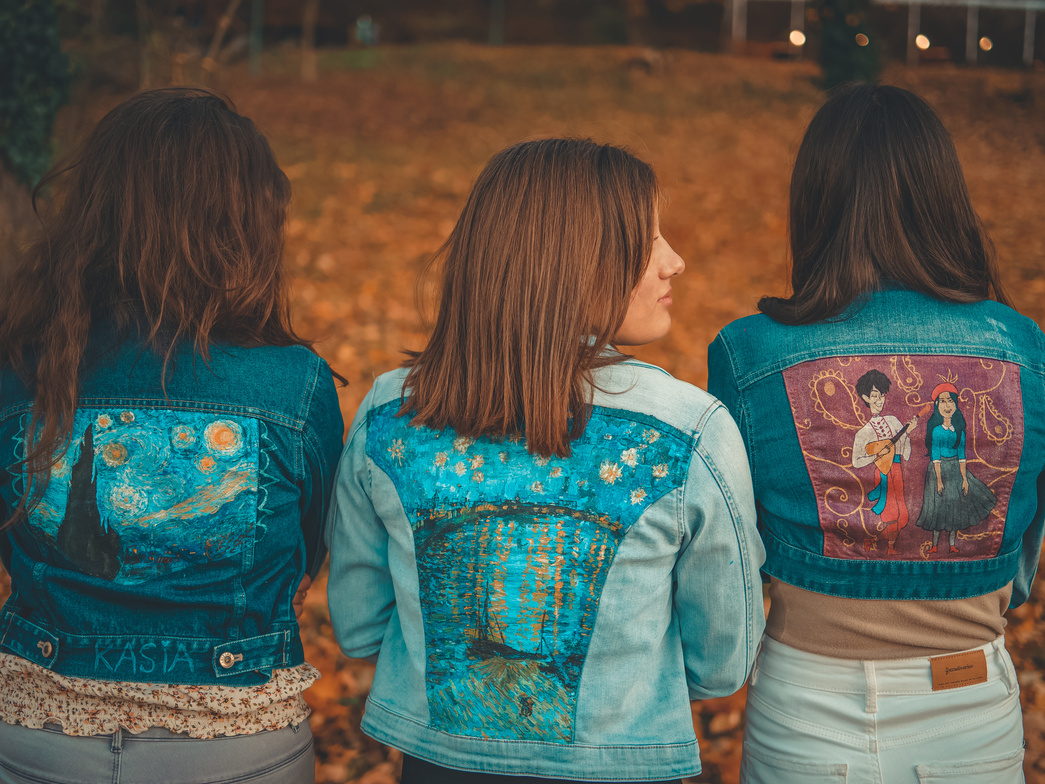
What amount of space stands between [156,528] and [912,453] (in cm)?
148

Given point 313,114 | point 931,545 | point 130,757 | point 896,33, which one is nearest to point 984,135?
point 896,33

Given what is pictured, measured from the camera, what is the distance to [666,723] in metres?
1.56

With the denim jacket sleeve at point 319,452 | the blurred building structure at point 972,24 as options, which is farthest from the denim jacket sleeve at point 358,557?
the blurred building structure at point 972,24

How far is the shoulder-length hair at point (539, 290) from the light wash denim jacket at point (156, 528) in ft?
1.16

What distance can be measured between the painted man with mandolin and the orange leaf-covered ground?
0.57 metres

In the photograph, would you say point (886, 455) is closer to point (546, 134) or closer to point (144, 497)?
point (546, 134)

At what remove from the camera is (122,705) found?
157 cm

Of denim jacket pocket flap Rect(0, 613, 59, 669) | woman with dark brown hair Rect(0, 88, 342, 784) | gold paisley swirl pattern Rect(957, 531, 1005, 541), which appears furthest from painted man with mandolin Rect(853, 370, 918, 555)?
denim jacket pocket flap Rect(0, 613, 59, 669)

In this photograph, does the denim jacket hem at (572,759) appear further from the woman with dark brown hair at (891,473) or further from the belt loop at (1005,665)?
the belt loop at (1005,665)

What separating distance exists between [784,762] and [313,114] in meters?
13.3

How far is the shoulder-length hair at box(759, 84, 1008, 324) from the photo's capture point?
5.85ft

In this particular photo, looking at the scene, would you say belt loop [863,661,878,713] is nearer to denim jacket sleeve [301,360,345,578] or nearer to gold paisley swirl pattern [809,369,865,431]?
gold paisley swirl pattern [809,369,865,431]

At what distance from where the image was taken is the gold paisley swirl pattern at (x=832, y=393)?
1.72 meters

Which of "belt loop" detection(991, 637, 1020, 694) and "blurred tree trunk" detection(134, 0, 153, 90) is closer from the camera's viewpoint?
"belt loop" detection(991, 637, 1020, 694)
